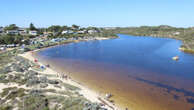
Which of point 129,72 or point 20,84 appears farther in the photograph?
point 129,72

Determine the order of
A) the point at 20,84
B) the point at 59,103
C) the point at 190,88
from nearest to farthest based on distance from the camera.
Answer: the point at 59,103, the point at 20,84, the point at 190,88

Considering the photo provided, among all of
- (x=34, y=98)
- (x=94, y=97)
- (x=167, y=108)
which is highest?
(x=34, y=98)

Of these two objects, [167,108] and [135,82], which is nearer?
[167,108]

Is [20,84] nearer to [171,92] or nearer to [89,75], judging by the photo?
[89,75]

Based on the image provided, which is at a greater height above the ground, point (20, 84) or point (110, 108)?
point (20, 84)

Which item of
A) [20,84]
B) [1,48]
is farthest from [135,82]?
[1,48]

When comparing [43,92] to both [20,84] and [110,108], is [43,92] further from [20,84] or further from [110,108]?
[110,108]

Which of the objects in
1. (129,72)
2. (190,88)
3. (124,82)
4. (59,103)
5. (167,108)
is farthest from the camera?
(129,72)

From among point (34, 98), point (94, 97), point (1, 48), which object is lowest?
point (94, 97)

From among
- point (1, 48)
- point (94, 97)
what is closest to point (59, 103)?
point (94, 97)
